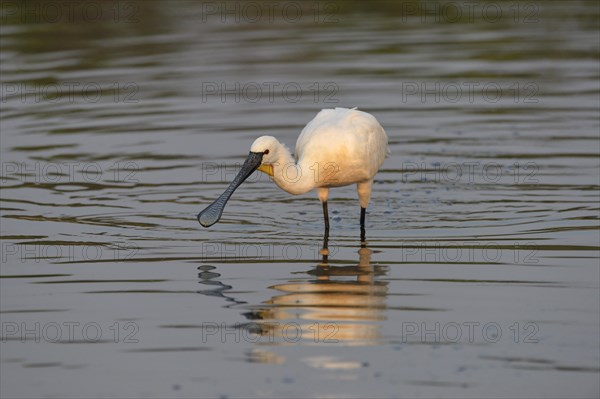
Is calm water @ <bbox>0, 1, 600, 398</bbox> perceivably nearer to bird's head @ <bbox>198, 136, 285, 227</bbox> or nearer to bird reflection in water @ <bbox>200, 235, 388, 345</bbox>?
bird reflection in water @ <bbox>200, 235, 388, 345</bbox>

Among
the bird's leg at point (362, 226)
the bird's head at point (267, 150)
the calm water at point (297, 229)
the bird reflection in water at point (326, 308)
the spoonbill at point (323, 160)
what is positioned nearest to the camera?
the calm water at point (297, 229)

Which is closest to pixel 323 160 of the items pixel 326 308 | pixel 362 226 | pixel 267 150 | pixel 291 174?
pixel 291 174

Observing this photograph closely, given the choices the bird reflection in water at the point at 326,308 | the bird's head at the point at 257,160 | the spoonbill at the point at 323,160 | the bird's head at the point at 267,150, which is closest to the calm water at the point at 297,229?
the bird reflection in water at the point at 326,308

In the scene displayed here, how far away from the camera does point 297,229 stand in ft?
35.4

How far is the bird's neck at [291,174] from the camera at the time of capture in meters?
10.0

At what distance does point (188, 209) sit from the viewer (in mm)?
11508

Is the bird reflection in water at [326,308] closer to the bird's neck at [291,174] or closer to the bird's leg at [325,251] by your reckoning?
the bird's leg at [325,251]

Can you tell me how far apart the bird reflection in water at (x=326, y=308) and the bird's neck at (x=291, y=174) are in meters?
0.84

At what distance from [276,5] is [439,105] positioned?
425 inches

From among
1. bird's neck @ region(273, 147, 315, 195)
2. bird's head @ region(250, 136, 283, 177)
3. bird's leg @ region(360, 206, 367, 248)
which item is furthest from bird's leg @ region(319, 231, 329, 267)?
bird's head @ region(250, 136, 283, 177)

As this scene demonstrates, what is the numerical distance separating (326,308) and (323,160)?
2.24m

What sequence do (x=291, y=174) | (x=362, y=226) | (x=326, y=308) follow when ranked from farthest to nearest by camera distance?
(x=362, y=226) < (x=291, y=174) < (x=326, y=308)

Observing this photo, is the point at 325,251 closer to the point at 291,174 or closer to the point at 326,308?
the point at 291,174

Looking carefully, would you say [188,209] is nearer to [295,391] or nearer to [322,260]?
[322,260]
